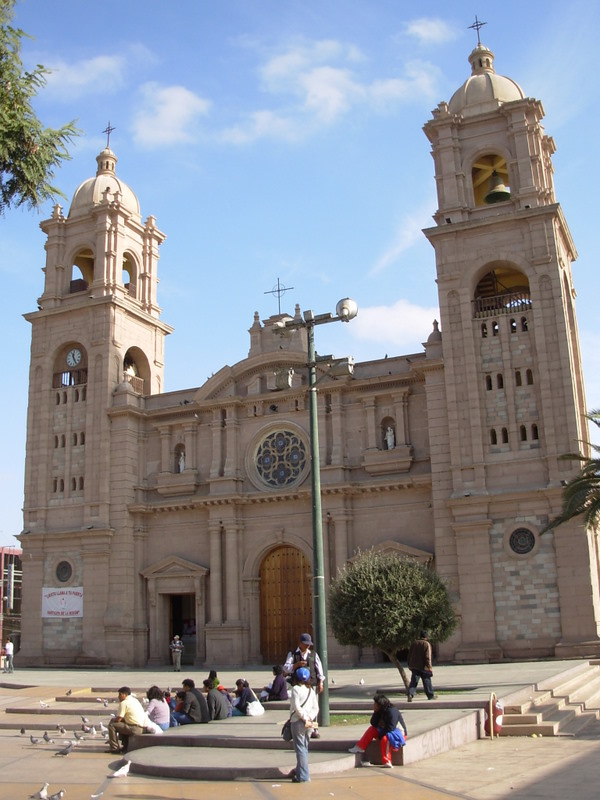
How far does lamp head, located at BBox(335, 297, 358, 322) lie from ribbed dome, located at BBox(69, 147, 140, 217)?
30827 millimetres

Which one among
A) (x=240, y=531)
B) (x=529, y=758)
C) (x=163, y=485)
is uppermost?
(x=163, y=485)

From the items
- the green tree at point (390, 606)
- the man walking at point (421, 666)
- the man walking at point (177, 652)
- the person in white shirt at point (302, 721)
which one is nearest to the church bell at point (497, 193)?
the green tree at point (390, 606)

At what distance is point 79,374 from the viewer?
43.1m

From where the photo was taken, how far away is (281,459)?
125 ft

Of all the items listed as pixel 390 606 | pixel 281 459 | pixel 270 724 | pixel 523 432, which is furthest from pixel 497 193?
pixel 270 724

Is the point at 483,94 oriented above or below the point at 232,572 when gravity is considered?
above

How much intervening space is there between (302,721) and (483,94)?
32023 mm

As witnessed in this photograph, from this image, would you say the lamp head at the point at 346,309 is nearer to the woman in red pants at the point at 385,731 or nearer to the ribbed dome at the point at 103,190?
the woman in red pants at the point at 385,731

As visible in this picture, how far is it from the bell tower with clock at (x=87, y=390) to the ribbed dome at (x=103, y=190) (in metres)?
0.07

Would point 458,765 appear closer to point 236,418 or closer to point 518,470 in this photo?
point 518,470

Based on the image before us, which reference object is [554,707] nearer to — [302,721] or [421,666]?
[421,666]

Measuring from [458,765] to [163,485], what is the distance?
28.0 metres

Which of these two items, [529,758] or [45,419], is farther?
[45,419]

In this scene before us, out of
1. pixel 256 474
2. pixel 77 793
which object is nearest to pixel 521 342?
pixel 256 474
